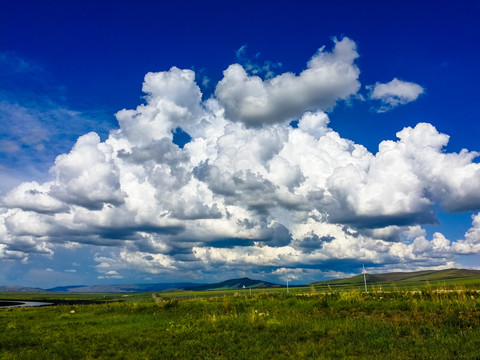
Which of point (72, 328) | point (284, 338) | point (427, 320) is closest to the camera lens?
point (284, 338)

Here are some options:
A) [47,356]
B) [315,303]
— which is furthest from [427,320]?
[47,356]

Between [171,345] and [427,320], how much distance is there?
14.8 m

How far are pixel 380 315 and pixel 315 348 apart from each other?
8772 mm

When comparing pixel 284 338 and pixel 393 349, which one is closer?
pixel 393 349

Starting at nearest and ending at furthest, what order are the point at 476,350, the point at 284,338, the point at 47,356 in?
the point at 476,350, the point at 47,356, the point at 284,338

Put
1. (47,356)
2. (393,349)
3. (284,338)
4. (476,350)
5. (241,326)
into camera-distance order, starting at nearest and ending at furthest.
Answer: (476,350) < (393,349) < (47,356) < (284,338) < (241,326)

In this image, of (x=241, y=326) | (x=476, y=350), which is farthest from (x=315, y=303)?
(x=476, y=350)

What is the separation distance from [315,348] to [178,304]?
77.7 ft

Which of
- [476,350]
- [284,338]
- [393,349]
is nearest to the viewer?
[476,350]

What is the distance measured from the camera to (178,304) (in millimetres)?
38031

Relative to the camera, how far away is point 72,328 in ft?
92.5

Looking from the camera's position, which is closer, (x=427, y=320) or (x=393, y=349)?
(x=393, y=349)

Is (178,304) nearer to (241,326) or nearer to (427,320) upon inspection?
(241,326)

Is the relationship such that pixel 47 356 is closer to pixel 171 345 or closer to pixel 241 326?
pixel 171 345
